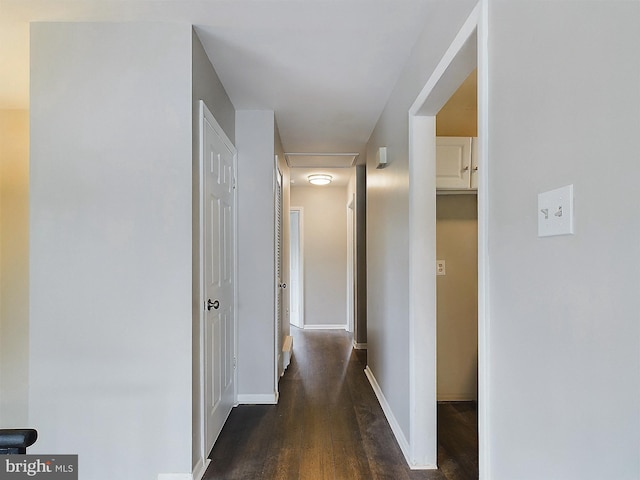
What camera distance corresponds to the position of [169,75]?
73.9 inches

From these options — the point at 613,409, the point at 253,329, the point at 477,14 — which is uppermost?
the point at 477,14

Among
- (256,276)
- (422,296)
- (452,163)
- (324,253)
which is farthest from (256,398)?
(324,253)

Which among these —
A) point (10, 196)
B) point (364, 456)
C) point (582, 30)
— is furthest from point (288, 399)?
point (582, 30)

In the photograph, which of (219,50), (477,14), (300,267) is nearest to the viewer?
(477,14)

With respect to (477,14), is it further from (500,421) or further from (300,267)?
(300,267)

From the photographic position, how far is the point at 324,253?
6.25 meters

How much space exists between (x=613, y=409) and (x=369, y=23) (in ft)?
6.20

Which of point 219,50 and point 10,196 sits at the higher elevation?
point 219,50

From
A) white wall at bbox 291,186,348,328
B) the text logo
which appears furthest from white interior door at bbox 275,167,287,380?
white wall at bbox 291,186,348,328

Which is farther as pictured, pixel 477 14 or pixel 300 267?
pixel 300 267

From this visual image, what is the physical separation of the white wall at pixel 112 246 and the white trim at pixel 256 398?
120 centimetres

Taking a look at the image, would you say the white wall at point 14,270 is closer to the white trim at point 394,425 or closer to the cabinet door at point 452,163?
the white trim at point 394,425

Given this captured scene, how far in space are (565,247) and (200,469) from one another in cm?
209

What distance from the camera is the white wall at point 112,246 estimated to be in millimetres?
1834
